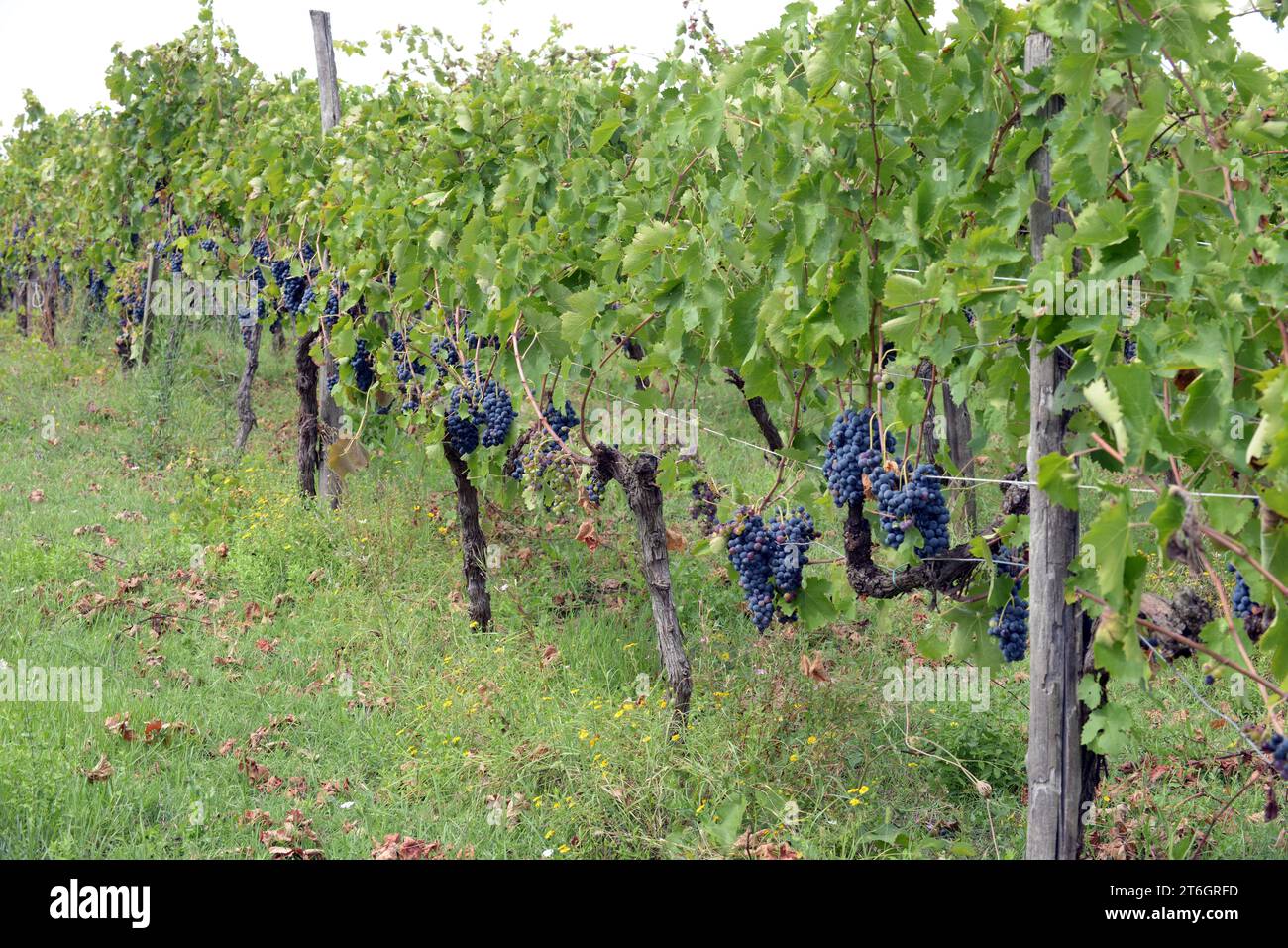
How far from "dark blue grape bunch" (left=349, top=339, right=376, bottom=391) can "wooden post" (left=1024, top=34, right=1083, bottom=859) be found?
15.0ft

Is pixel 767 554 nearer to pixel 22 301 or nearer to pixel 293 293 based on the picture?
pixel 293 293

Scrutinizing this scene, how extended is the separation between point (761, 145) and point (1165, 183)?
1268 mm

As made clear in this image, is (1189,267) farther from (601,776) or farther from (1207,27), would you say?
(601,776)

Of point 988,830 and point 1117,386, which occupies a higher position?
point 1117,386

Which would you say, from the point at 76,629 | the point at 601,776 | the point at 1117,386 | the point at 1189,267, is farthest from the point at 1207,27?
the point at 76,629

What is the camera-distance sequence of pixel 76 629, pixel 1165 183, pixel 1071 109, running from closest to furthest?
pixel 1165 183
pixel 1071 109
pixel 76 629

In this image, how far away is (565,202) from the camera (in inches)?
195

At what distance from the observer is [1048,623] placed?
3.03 m

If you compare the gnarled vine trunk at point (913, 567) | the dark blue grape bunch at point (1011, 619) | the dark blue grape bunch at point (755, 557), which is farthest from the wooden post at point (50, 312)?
the dark blue grape bunch at point (1011, 619)

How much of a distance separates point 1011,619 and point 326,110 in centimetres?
616

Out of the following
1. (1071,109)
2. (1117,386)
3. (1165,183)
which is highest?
(1071,109)

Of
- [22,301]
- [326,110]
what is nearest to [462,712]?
[326,110]

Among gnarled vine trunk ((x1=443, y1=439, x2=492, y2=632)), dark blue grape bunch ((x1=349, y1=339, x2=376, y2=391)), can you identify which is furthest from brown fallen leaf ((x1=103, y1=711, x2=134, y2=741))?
dark blue grape bunch ((x1=349, y1=339, x2=376, y2=391))

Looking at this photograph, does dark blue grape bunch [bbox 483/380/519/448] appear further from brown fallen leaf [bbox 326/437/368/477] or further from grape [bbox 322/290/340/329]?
grape [bbox 322/290/340/329]
